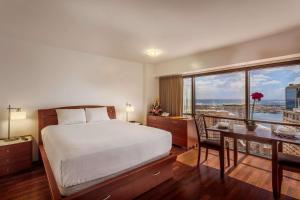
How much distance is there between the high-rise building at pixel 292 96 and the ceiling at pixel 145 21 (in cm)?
123

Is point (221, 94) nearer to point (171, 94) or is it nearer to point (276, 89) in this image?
point (276, 89)

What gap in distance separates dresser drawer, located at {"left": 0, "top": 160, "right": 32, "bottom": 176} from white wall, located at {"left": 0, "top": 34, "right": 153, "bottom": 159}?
2.12ft

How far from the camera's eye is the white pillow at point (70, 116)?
3262 mm

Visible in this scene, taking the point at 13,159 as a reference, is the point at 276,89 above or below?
above

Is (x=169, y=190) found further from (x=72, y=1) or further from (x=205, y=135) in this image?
(x=72, y=1)

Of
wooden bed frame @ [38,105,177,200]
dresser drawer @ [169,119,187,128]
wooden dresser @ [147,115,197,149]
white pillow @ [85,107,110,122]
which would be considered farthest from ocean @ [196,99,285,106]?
white pillow @ [85,107,110,122]

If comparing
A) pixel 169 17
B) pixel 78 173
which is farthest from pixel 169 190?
pixel 169 17

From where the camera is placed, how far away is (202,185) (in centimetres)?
236

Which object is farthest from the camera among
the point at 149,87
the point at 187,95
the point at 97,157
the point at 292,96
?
the point at 149,87

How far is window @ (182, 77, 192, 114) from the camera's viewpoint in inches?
187

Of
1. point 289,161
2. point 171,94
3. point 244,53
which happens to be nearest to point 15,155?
point 171,94

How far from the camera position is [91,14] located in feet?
6.93

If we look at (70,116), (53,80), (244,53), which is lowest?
(70,116)

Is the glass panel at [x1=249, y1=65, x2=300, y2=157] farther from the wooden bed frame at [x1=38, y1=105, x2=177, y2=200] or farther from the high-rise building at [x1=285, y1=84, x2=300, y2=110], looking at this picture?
the wooden bed frame at [x1=38, y1=105, x2=177, y2=200]
